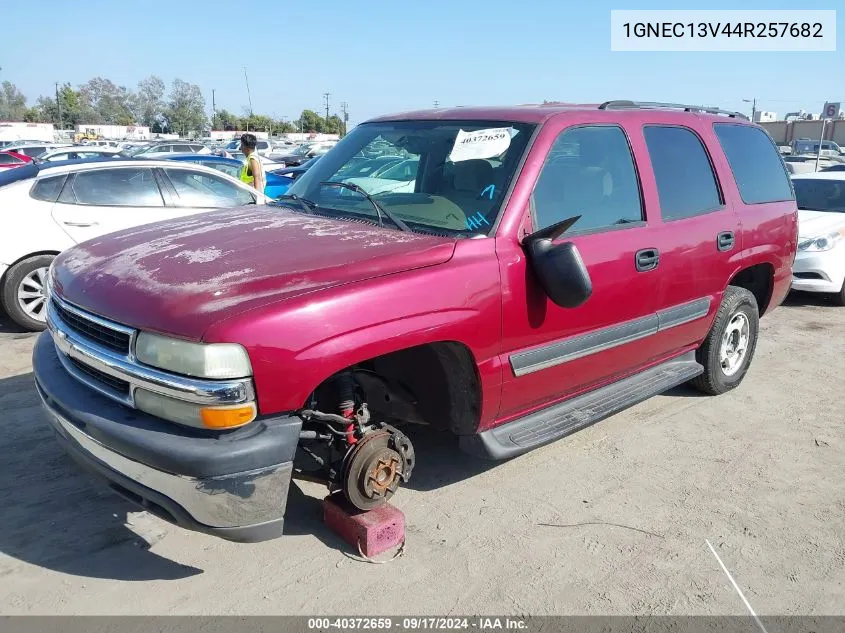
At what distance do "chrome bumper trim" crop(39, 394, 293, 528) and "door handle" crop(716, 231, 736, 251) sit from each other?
10.2 ft

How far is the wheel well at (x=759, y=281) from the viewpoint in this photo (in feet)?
16.8

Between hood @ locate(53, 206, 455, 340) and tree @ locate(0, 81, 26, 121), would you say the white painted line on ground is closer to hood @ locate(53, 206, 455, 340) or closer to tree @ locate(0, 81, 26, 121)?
A: hood @ locate(53, 206, 455, 340)

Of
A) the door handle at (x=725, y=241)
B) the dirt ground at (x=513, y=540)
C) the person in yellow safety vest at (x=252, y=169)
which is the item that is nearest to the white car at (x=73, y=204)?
the person in yellow safety vest at (x=252, y=169)

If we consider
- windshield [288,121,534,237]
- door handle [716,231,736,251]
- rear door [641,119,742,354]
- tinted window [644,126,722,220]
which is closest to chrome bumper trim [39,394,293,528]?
windshield [288,121,534,237]

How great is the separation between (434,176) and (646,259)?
4.05 feet

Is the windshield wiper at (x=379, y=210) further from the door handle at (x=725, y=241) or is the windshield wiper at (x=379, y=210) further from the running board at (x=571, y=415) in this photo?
the door handle at (x=725, y=241)

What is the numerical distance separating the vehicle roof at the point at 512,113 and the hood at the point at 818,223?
436cm

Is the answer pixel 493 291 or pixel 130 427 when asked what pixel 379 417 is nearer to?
pixel 493 291

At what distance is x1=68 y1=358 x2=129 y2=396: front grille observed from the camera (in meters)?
2.67

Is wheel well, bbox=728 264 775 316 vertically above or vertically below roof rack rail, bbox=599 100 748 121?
below

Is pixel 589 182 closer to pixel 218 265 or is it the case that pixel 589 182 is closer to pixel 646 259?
pixel 646 259

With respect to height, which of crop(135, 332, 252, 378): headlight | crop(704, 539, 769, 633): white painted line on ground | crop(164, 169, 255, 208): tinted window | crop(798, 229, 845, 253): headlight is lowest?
crop(704, 539, 769, 633): white painted line on ground

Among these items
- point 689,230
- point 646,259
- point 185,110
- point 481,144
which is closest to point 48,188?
point 481,144

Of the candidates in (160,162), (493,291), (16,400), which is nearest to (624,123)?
(493,291)
